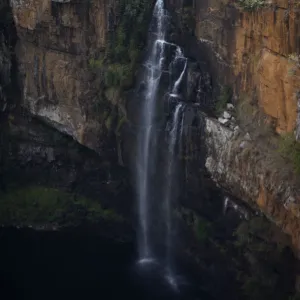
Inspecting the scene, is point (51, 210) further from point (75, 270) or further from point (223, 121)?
point (223, 121)

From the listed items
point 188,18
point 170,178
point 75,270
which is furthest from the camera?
point 75,270

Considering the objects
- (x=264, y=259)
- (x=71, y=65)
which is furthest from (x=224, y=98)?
(x=71, y=65)

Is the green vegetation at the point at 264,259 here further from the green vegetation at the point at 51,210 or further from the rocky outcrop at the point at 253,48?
the green vegetation at the point at 51,210

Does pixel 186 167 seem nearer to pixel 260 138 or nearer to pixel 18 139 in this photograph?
pixel 260 138

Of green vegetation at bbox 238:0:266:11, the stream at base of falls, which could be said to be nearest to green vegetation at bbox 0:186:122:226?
the stream at base of falls

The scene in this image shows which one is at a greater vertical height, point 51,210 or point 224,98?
point 224,98

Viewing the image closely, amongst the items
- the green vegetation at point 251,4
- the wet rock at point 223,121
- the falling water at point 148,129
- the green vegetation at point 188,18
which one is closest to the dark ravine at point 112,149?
the green vegetation at point 188,18

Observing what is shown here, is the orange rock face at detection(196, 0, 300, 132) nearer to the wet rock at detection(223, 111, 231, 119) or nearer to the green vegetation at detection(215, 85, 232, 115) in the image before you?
the green vegetation at detection(215, 85, 232, 115)
